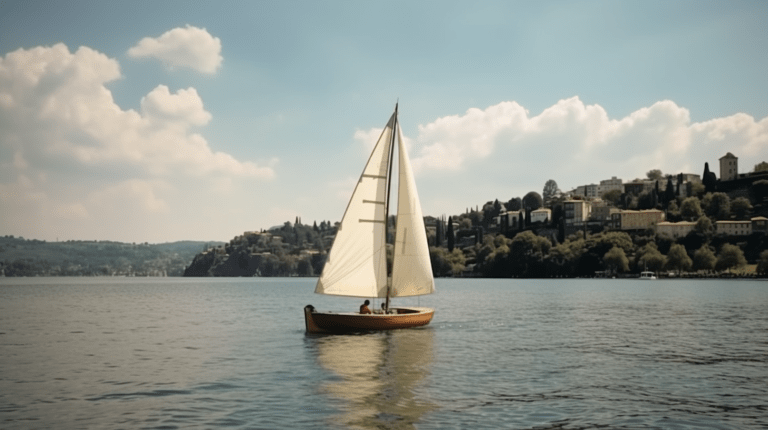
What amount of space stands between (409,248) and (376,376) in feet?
56.2

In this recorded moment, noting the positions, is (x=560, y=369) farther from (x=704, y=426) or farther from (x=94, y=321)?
(x=94, y=321)

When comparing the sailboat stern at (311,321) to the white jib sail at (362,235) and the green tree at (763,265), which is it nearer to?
the white jib sail at (362,235)

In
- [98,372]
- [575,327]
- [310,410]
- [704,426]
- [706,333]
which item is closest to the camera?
[704,426]

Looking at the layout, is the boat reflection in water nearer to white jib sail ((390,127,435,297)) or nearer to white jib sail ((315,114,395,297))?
white jib sail ((390,127,435,297))

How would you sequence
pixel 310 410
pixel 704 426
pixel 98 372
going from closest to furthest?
pixel 704 426, pixel 310 410, pixel 98 372

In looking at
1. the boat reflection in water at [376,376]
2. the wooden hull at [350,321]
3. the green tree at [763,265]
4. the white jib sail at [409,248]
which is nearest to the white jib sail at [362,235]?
the wooden hull at [350,321]

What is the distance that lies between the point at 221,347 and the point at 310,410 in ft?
66.7

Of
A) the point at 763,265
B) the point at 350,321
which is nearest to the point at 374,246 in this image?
the point at 350,321

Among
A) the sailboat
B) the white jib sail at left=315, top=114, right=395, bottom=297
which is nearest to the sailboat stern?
the sailboat

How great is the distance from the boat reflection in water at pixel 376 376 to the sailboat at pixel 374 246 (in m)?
1.29

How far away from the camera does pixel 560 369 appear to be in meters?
31.8

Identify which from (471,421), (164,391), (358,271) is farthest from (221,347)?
(471,421)

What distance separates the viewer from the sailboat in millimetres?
43500

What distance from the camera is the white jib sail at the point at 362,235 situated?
43.4 meters
